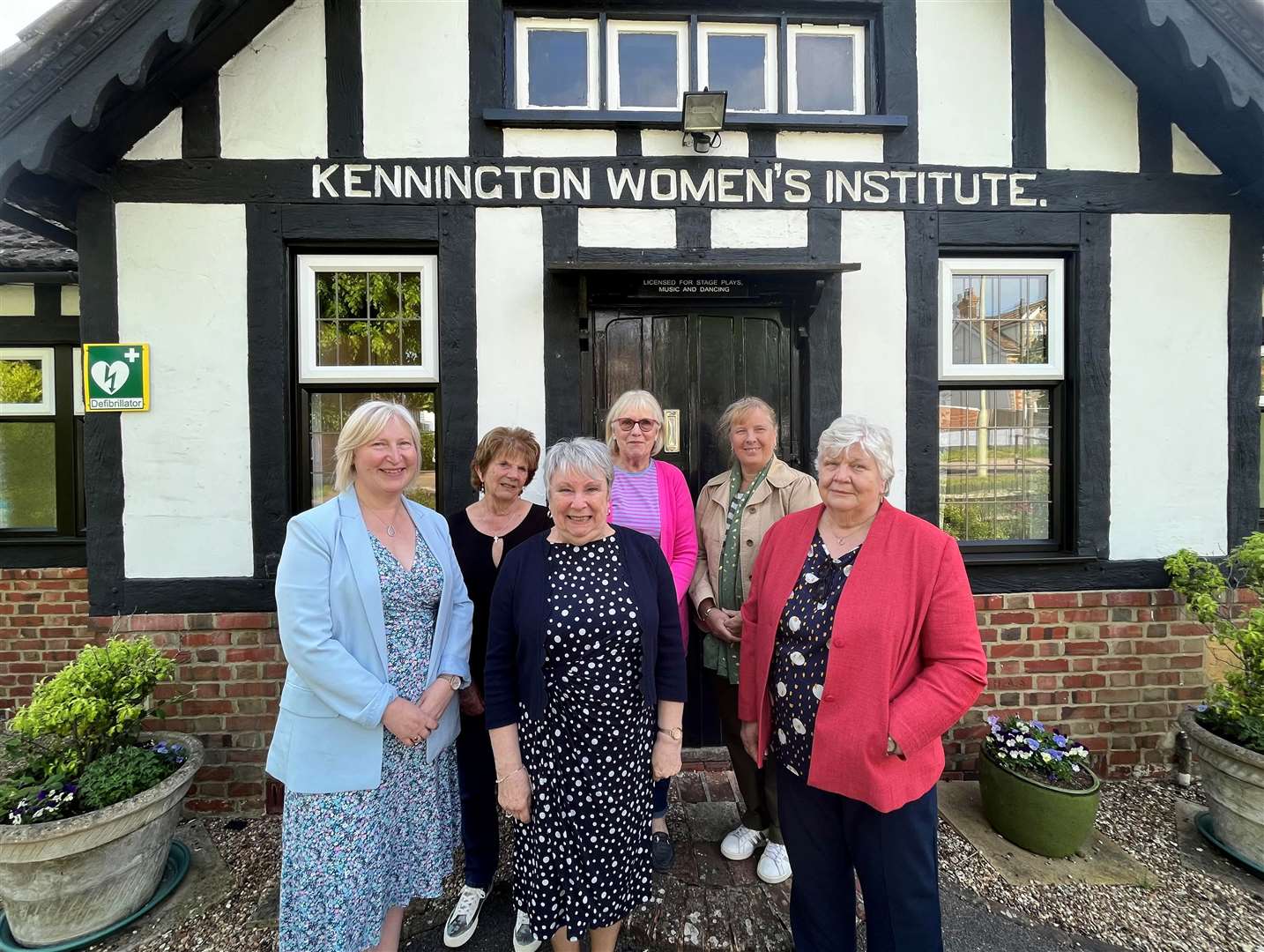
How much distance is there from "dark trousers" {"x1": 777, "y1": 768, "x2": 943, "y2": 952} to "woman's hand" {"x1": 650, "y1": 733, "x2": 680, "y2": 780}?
0.38 meters

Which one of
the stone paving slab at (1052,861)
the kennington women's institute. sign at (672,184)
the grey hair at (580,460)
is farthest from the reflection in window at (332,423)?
the stone paving slab at (1052,861)

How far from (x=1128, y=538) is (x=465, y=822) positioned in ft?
12.5

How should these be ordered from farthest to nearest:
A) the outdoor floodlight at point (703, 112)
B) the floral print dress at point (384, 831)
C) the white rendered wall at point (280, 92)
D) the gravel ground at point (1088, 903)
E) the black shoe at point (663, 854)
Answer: the white rendered wall at point (280, 92)
the outdoor floodlight at point (703, 112)
the black shoe at point (663, 854)
the gravel ground at point (1088, 903)
the floral print dress at point (384, 831)

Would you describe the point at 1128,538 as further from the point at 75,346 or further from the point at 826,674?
the point at 75,346

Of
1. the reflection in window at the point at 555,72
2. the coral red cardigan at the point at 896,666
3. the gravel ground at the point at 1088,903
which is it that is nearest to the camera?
the coral red cardigan at the point at 896,666

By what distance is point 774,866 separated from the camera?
2465 millimetres

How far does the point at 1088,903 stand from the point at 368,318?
4.38 meters

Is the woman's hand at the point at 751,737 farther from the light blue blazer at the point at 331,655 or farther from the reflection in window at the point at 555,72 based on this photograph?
the reflection in window at the point at 555,72

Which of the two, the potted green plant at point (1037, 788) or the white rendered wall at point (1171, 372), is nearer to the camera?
the potted green plant at point (1037, 788)

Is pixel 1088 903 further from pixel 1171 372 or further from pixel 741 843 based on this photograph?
pixel 1171 372

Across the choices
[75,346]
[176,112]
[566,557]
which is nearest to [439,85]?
[176,112]

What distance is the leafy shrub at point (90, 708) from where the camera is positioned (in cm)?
229

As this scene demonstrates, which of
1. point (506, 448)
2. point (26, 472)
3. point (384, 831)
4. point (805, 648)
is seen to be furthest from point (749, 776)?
point (26, 472)

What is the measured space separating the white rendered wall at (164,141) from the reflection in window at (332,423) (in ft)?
4.55
